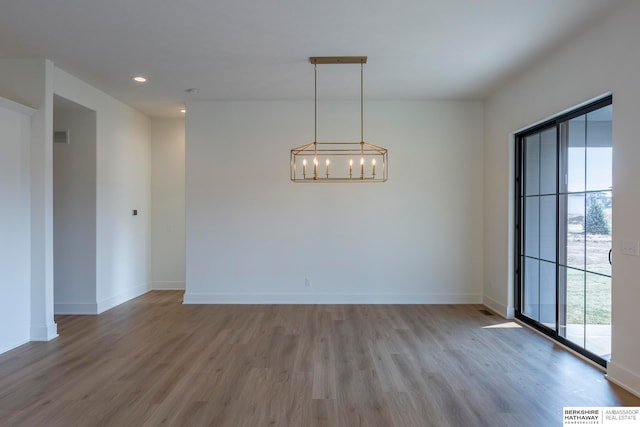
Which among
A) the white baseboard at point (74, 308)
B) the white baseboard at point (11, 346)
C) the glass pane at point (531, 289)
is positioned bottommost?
the white baseboard at point (11, 346)

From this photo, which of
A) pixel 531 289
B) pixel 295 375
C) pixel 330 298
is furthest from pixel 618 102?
pixel 330 298

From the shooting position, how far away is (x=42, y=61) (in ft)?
13.2

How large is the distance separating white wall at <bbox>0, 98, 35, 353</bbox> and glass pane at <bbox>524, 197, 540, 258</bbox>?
229 inches

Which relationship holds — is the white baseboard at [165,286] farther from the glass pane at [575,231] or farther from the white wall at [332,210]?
the glass pane at [575,231]

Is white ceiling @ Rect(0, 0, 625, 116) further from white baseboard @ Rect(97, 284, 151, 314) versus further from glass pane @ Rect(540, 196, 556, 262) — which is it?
white baseboard @ Rect(97, 284, 151, 314)

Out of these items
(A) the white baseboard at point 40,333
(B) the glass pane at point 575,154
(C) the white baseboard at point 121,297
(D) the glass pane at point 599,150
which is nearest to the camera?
(D) the glass pane at point 599,150

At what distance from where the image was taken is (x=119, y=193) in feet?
18.2

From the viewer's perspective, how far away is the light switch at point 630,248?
2764 millimetres

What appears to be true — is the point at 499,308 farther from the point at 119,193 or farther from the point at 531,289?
the point at 119,193

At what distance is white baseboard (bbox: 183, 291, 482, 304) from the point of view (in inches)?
217

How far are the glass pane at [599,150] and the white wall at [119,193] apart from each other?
5796 millimetres

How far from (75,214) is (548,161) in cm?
613

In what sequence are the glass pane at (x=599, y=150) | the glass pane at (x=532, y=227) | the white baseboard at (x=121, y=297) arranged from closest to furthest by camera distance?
the glass pane at (x=599, y=150)
the glass pane at (x=532, y=227)
the white baseboard at (x=121, y=297)

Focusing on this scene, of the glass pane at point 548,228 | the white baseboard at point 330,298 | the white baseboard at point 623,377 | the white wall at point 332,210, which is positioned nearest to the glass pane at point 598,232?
the glass pane at point 548,228
